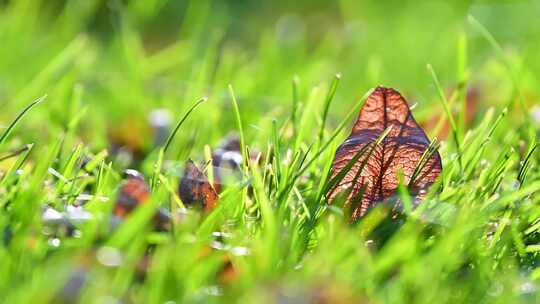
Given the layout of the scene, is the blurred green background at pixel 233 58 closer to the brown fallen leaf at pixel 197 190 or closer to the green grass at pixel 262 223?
the green grass at pixel 262 223

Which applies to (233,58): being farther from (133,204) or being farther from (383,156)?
(133,204)

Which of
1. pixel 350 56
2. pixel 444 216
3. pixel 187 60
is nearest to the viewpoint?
pixel 444 216

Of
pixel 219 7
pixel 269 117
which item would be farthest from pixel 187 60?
pixel 219 7

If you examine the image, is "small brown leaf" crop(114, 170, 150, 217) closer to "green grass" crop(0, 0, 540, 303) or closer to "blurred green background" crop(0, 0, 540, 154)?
"green grass" crop(0, 0, 540, 303)

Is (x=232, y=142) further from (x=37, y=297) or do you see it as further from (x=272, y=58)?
(x=272, y=58)

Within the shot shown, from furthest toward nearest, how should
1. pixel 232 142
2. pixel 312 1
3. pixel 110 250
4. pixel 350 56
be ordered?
pixel 312 1 → pixel 350 56 → pixel 232 142 → pixel 110 250

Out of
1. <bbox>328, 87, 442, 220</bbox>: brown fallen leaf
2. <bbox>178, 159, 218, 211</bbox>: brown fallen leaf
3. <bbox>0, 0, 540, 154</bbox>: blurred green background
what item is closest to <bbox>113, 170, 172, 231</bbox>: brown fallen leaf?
<bbox>178, 159, 218, 211</bbox>: brown fallen leaf
